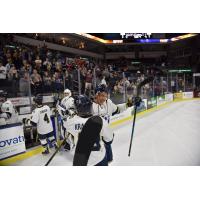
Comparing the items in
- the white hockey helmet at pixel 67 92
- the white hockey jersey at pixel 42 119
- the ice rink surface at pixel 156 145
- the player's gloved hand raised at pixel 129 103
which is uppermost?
the white hockey helmet at pixel 67 92

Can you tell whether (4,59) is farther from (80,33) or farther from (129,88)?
(129,88)

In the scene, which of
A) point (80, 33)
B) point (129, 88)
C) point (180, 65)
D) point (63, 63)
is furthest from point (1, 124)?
point (180, 65)

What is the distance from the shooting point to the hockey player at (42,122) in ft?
8.08

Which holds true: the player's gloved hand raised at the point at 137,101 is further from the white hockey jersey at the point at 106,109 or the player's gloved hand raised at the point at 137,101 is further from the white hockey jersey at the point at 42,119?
the white hockey jersey at the point at 42,119

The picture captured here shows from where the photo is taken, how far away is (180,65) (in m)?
3.06

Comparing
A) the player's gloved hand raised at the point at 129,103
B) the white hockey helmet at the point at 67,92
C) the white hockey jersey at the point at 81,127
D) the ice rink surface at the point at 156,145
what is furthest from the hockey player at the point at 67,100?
the player's gloved hand raised at the point at 129,103

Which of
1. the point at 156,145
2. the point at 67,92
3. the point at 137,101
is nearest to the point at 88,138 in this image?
the point at 67,92

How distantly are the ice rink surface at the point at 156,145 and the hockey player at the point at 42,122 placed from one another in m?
0.17

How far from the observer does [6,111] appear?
2.37 meters

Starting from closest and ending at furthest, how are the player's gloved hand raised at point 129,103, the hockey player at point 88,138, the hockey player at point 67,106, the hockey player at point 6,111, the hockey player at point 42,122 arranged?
the hockey player at point 88,138 < the hockey player at point 67,106 < the hockey player at point 6,111 < the hockey player at point 42,122 < the player's gloved hand raised at point 129,103

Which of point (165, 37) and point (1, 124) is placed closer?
point (1, 124)
